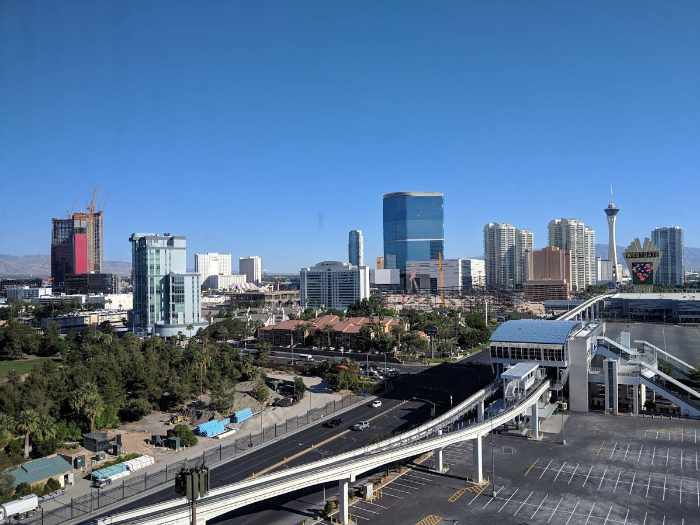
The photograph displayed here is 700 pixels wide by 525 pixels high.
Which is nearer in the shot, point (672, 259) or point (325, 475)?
point (325, 475)

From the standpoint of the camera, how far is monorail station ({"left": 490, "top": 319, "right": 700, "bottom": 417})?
4072 cm

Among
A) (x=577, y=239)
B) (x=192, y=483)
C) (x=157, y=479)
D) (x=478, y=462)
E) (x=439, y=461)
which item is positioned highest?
(x=577, y=239)

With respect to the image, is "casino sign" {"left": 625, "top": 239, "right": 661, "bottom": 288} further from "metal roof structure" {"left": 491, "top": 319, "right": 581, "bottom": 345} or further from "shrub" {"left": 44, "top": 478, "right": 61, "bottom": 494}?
"shrub" {"left": 44, "top": 478, "right": 61, "bottom": 494}

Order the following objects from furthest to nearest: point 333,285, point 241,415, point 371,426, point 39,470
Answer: point 333,285 → point 241,415 → point 371,426 → point 39,470

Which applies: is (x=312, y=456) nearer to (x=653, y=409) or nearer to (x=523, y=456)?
(x=523, y=456)

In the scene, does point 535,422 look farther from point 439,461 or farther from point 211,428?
point 211,428

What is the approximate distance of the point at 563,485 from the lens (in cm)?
2759

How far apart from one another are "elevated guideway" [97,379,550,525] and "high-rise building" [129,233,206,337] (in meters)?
54.7

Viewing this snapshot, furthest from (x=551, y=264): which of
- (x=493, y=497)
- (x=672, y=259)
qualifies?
(x=493, y=497)

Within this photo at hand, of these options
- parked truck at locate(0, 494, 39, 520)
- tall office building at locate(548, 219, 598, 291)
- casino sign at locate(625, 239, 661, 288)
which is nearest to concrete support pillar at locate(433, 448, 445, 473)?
parked truck at locate(0, 494, 39, 520)

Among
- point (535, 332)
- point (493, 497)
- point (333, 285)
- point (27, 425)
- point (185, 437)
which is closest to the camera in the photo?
point (493, 497)

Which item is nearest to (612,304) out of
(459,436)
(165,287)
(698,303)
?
(698,303)

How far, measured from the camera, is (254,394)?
46.2 m

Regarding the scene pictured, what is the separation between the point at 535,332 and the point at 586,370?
460cm
